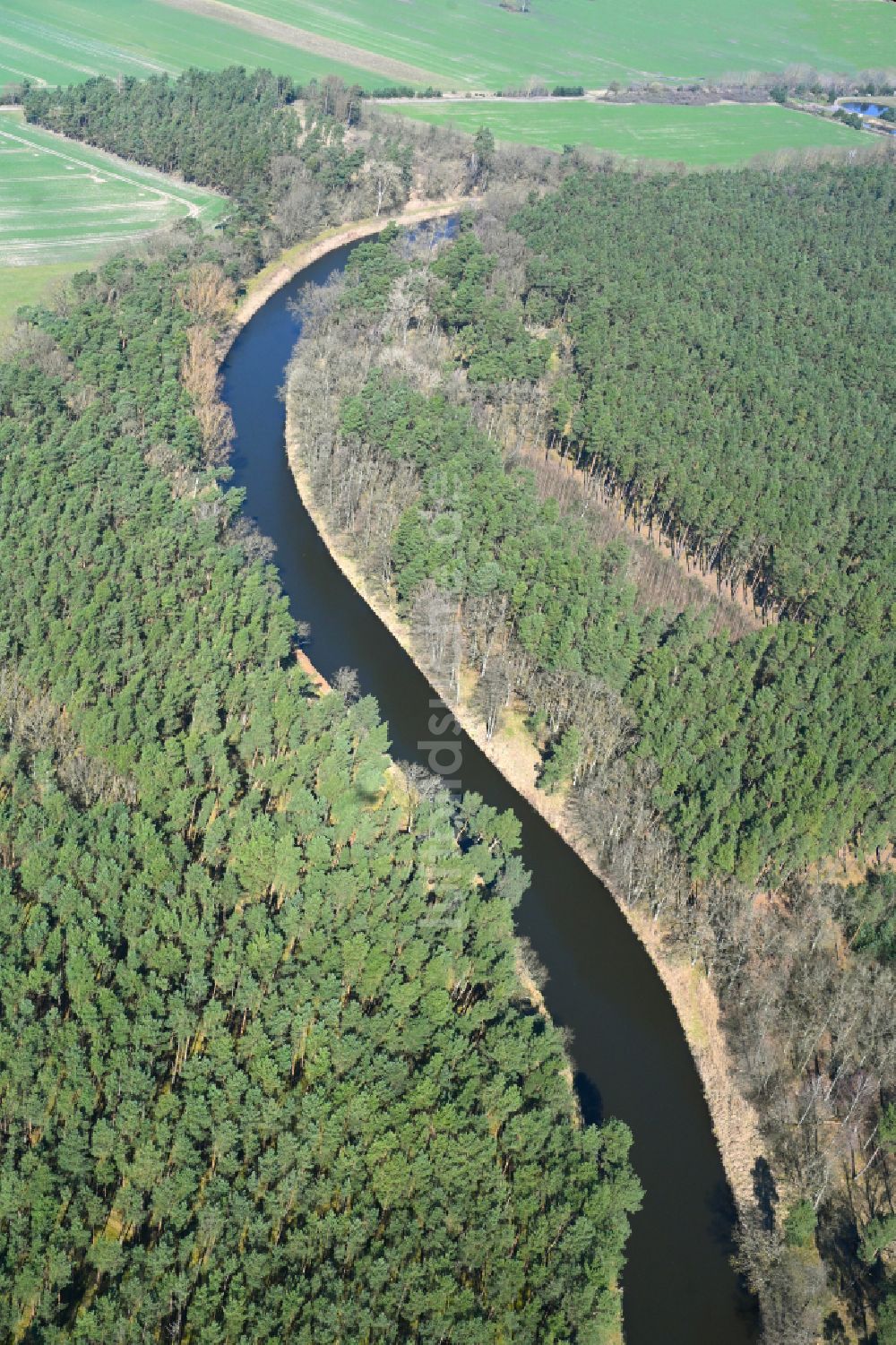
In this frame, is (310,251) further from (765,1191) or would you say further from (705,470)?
(765,1191)

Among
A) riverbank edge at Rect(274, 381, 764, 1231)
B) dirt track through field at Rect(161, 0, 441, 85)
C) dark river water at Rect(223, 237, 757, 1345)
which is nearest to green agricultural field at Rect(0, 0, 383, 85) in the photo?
dirt track through field at Rect(161, 0, 441, 85)

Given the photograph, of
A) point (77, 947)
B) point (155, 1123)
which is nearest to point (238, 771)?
point (77, 947)

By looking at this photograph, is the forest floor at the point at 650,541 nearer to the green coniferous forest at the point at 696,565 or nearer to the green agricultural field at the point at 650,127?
the green coniferous forest at the point at 696,565

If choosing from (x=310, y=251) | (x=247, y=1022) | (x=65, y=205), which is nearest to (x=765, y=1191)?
(x=247, y=1022)

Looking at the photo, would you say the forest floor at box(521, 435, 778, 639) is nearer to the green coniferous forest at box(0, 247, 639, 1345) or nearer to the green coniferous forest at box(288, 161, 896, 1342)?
the green coniferous forest at box(288, 161, 896, 1342)

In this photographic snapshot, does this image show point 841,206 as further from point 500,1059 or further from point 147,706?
point 500,1059

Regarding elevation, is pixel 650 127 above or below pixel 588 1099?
above

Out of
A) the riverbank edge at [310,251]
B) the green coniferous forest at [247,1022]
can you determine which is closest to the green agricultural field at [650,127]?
the riverbank edge at [310,251]

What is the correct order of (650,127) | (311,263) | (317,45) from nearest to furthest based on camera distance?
(311,263), (650,127), (317,45)
